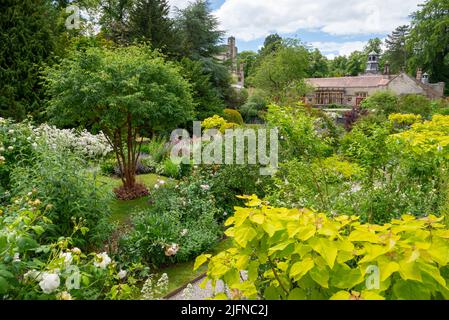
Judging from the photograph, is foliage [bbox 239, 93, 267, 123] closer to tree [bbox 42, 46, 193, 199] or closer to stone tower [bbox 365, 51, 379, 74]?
tree [bbox 42, 46, 193, 199]

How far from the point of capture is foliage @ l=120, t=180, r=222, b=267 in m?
3.91

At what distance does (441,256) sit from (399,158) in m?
2.95

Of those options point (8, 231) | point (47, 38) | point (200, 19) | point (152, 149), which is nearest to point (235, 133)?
point (152, 149)

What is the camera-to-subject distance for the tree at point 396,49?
4541cm

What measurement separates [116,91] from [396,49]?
163 ft

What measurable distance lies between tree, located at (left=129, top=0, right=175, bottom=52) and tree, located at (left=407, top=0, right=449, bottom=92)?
28.8 metres

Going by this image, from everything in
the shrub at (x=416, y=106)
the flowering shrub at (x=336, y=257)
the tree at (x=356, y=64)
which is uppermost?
the tree at (x=356, y=64)

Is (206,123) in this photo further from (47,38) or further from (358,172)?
(47,38)

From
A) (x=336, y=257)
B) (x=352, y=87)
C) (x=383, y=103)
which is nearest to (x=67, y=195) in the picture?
(x=336, y=257)

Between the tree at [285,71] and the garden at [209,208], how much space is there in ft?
59.5

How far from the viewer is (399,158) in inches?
149

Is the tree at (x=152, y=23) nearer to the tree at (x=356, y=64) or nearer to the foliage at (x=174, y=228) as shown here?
the foliage at (x=174, y=228)

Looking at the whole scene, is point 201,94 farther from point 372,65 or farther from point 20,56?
point 372,65

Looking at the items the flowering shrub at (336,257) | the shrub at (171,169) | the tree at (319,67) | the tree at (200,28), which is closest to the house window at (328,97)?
the tree at (319,67)
